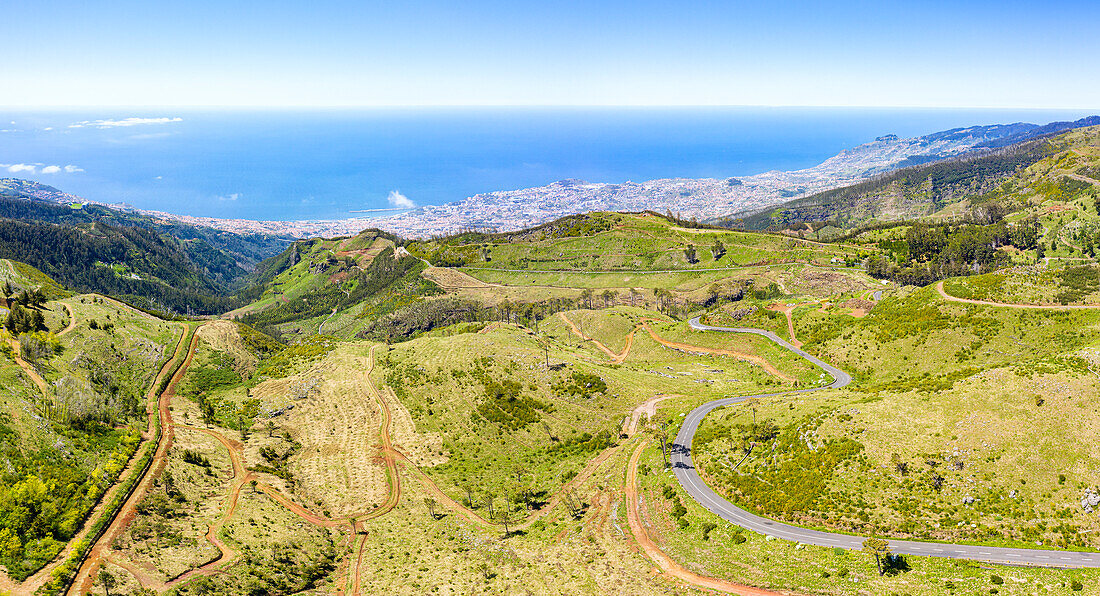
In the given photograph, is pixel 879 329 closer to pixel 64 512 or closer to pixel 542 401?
pixel 542 401

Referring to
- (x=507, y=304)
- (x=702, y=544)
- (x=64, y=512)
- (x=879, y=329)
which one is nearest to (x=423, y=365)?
(x=64, y=512)

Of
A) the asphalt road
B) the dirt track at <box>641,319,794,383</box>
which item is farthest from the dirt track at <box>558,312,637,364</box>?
the asphalt road

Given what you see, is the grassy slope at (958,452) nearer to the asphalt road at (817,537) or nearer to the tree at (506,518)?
the asphalt road at (817,537)

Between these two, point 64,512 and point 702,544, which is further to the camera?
point 702,544

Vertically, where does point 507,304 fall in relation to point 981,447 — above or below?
below

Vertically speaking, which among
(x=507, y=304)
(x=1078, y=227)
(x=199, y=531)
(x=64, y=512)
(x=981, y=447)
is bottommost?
(x=507, y=304)

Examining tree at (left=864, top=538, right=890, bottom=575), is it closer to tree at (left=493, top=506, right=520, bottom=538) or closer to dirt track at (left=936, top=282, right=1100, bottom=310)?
tree at (left=493, top=506, right=520, bottom=538)

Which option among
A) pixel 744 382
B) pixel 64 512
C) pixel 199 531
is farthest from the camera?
pixel 744 382

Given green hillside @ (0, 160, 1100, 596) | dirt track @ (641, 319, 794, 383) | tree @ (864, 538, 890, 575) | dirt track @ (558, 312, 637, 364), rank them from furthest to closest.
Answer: dirt track @ (558, 312, 637, 364), dirt track @ (641, 319, 794, 383), green hillside @ (0, 160, 1100, 596), tree @ (864, 538, 890, 575)

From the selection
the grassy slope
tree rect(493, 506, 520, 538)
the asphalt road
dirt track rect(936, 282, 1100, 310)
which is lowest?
tree rect(493, 506, 520, 538)
